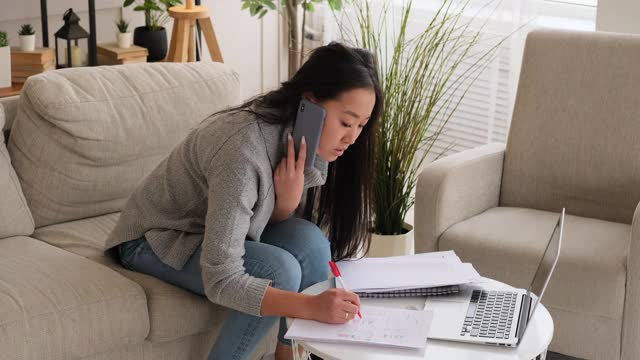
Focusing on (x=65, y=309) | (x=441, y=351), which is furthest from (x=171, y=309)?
(x=441, y=351)

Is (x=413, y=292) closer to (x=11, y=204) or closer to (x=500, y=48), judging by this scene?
(x=11, y=204)

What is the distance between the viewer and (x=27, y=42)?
3.07 meters

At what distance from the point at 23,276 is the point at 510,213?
131 cm

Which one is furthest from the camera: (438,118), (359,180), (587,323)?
(438,118)

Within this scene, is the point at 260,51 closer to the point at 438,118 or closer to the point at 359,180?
the point at 438,118

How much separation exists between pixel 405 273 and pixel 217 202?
402 mm

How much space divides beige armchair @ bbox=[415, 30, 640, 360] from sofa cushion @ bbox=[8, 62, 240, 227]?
69 centimetres

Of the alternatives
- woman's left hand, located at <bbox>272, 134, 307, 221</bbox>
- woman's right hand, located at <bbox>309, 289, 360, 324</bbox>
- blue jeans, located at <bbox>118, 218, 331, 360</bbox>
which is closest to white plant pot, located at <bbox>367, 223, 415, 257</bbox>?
blue jeans, located at <bbox>118, 218, 331, 360</bbox>

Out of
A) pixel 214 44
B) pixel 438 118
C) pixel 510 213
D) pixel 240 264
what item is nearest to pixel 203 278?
pixel 240 264

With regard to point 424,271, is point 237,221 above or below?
above

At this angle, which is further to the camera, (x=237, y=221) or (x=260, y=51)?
(x=260, y=51)

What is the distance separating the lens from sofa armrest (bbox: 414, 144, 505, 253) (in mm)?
2367

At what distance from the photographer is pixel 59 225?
2273mm

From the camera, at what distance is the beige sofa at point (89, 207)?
1.83m
